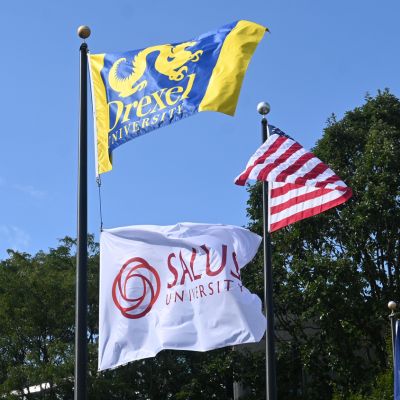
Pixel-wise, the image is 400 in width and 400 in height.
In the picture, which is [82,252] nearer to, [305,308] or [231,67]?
[231,67]

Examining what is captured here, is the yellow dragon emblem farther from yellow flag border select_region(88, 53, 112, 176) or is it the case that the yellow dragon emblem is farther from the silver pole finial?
the silver pole finial

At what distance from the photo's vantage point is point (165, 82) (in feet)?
39.1

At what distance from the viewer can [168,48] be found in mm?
12188

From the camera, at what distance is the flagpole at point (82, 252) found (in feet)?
32.9

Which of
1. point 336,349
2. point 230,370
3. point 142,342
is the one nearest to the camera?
point 142,342

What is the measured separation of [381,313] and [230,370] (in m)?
6.52

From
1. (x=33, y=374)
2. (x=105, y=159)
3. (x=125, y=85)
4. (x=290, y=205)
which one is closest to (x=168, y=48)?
(x=125, y=85)

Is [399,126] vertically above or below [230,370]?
above

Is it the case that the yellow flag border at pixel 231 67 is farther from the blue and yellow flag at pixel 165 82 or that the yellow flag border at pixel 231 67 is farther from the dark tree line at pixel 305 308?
the dark tree line at pixel 305 308

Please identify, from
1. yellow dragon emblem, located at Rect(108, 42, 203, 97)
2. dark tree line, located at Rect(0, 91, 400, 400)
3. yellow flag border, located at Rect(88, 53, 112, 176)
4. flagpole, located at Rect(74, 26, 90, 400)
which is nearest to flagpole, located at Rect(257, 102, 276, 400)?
yellow dragon emblem, located at Rect(108, 42, 203, 97)

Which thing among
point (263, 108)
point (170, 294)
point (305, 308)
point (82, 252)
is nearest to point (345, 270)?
point (305, 308)

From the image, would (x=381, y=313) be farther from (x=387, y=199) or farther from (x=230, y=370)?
(x=230, y=370)

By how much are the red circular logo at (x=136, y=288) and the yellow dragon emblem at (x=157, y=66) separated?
2.42 metres

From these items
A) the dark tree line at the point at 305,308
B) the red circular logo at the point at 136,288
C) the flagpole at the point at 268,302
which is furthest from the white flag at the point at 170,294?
the dark tree line at the point at 305,308
